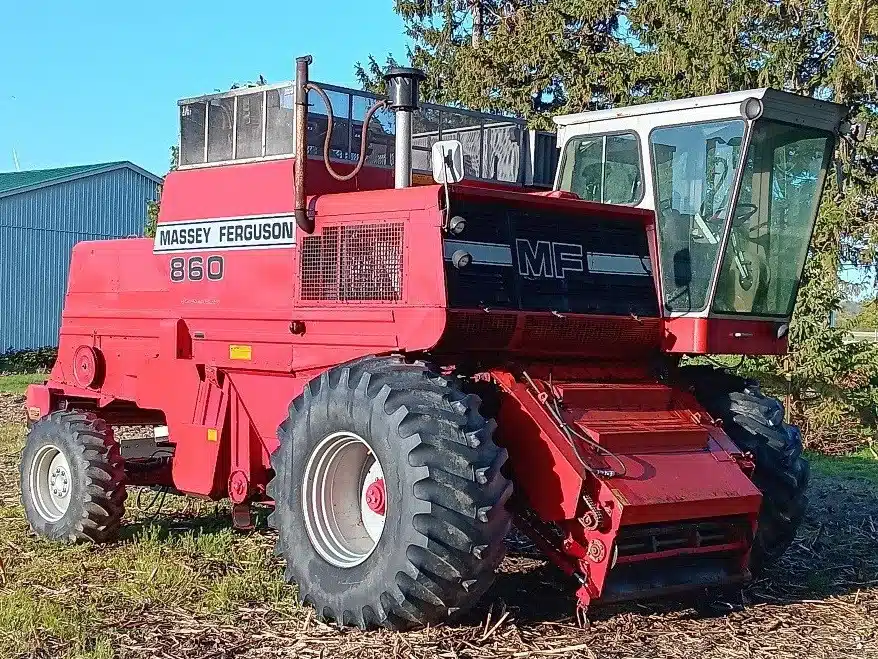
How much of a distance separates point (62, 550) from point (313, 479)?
2.72m

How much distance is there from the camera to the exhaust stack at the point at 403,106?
6891 mm

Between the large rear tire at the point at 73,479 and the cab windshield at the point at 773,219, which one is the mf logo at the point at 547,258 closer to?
the cab windshield at the point at 773,219

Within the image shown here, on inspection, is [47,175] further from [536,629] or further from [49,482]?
[536,629]

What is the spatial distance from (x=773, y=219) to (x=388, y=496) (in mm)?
3325

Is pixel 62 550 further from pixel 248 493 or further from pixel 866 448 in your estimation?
pixel 866 448

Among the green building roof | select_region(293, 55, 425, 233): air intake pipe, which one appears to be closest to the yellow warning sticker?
select_region(293, 55, 425, 233): air intake pipe

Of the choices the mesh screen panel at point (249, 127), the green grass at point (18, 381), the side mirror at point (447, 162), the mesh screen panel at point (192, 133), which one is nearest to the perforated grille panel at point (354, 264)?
the side mirror at point (447, 162)

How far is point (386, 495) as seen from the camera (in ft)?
19.7

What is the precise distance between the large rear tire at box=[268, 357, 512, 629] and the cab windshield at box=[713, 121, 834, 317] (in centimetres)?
234

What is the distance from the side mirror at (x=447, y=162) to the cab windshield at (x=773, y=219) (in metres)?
1.86

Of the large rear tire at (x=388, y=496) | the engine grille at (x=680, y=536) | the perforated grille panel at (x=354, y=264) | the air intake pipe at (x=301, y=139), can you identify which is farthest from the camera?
the air intake pipe at (x=301, y=139)

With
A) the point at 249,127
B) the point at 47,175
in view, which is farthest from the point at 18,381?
the point at 249,127

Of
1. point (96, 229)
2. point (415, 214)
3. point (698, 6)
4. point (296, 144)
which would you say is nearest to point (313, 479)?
point (415, 214)

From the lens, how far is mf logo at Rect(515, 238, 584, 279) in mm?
6840
